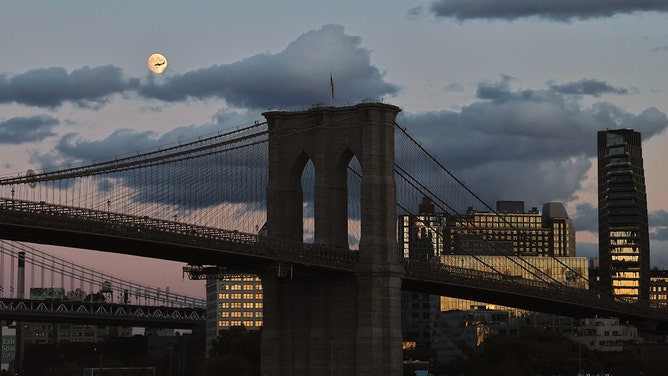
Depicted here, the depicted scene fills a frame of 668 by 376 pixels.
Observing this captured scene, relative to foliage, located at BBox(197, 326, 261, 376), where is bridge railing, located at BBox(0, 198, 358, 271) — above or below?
above

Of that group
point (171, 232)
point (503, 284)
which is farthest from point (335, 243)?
point (503, 284)

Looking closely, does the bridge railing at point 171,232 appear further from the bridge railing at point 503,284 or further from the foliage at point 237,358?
the foliage at point 237,358

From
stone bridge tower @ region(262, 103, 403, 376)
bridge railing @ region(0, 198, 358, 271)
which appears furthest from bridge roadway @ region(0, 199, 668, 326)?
stone bridge tower @ region(262, 103, 403, 376)

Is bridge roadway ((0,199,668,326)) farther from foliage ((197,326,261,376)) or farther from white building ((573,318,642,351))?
white building ((573,318,642,351))

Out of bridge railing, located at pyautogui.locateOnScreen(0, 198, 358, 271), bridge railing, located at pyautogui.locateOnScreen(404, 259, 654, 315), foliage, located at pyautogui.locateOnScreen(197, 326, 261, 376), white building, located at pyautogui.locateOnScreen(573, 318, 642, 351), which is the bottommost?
foliage, located at pyautogui.locateOnScreen(197, 326, 261, 376)

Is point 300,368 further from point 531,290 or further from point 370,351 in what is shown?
point 531,290

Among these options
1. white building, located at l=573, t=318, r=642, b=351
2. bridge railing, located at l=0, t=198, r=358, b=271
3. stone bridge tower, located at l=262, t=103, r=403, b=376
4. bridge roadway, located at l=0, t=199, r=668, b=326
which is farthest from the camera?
white building, located at l=573, t=318, r=642, b=351
